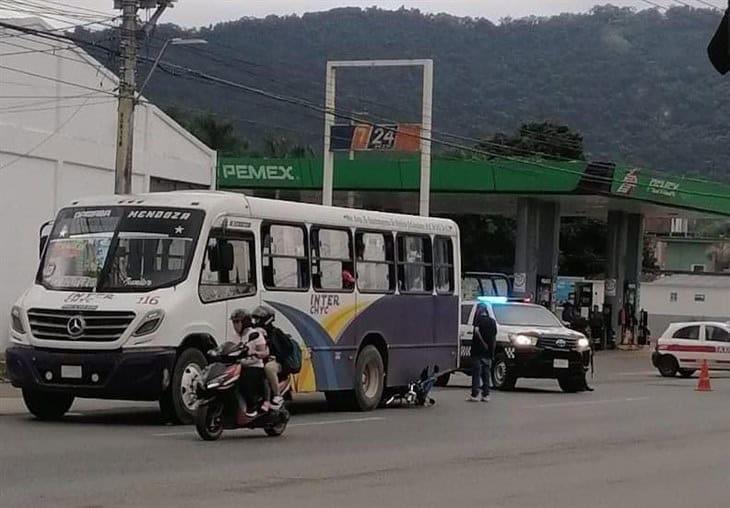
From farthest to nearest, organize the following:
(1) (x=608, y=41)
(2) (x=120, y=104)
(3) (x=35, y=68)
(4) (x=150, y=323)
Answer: (1) (x=608, y=41) < (3) (x=35, y=68) < (2) (x=120, y=104) < (4) (x=150, y=323)

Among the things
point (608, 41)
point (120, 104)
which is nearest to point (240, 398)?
point (120, 104)

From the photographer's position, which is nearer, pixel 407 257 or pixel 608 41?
pixel 407 257

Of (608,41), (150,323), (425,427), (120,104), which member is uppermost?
(608,41)

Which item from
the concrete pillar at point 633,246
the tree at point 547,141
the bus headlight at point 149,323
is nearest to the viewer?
the bus headlight at point 149,323

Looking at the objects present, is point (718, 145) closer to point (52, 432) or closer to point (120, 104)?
point (120, 104)

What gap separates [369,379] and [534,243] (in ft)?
94.4

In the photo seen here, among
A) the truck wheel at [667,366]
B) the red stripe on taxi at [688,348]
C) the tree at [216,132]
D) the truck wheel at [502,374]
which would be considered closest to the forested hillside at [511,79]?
the tree at [216,132]

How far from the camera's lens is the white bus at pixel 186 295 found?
54.4 feet

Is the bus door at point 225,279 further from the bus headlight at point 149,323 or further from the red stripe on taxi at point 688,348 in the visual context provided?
the red stripe on taxi at point 688,348

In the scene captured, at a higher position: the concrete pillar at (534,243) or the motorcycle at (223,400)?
the concrete pillar at (534,243)

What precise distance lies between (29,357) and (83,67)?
58.0 ft

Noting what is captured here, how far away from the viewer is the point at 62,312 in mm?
16781

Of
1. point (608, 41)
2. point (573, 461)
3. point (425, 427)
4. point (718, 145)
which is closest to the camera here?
point (573, 461)

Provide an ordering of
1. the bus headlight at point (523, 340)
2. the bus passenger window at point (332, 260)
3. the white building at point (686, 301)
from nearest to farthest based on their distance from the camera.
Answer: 1. the bus passenger window at point (332, 260)
2. the bus headlight at point (523, 340)
3. the white building at point (686, 301)
